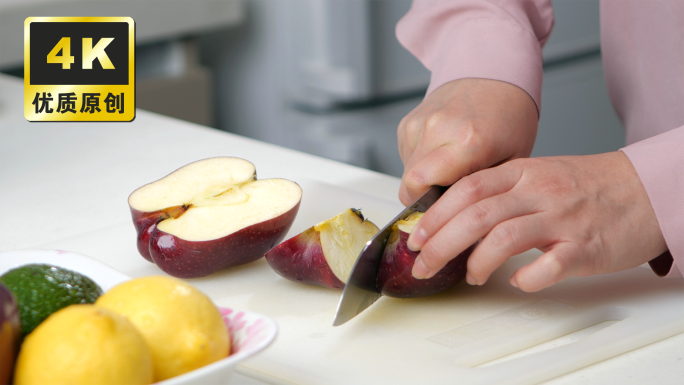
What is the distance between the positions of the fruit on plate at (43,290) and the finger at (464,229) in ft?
0.95

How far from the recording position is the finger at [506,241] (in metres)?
0.62

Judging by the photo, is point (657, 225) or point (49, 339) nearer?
point (49, 339)

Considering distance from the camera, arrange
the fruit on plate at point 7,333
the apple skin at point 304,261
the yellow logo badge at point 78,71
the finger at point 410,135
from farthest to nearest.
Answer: the yellow logo badge at point 78,71
the finger at point 410,135
the apple skin at point 304,261
the fruit on plate at point 7,333

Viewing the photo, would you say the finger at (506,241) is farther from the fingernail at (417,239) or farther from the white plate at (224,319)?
the white plate at (224,319)

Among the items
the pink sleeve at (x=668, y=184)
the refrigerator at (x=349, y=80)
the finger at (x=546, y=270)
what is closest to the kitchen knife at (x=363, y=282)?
the finger at (x=546, y=270)

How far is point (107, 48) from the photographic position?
1497mm

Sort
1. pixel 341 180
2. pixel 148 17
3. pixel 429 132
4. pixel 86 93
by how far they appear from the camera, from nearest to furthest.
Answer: pixel 429 132, pixel 341 180, pixel 86 93, pixel 148 17

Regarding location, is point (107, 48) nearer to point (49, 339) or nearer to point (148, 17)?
point (148, 17)

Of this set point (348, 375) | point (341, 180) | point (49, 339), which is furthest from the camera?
point (341, 180)

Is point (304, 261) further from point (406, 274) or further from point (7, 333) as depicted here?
point (7, 333)

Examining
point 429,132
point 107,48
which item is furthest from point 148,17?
point 429,132

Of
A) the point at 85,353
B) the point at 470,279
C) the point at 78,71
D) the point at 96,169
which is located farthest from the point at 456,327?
the point at 78,71

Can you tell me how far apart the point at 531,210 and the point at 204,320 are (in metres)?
0.35

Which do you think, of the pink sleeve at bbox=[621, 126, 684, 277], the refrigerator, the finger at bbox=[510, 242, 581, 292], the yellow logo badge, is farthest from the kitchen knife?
the refrigerator
